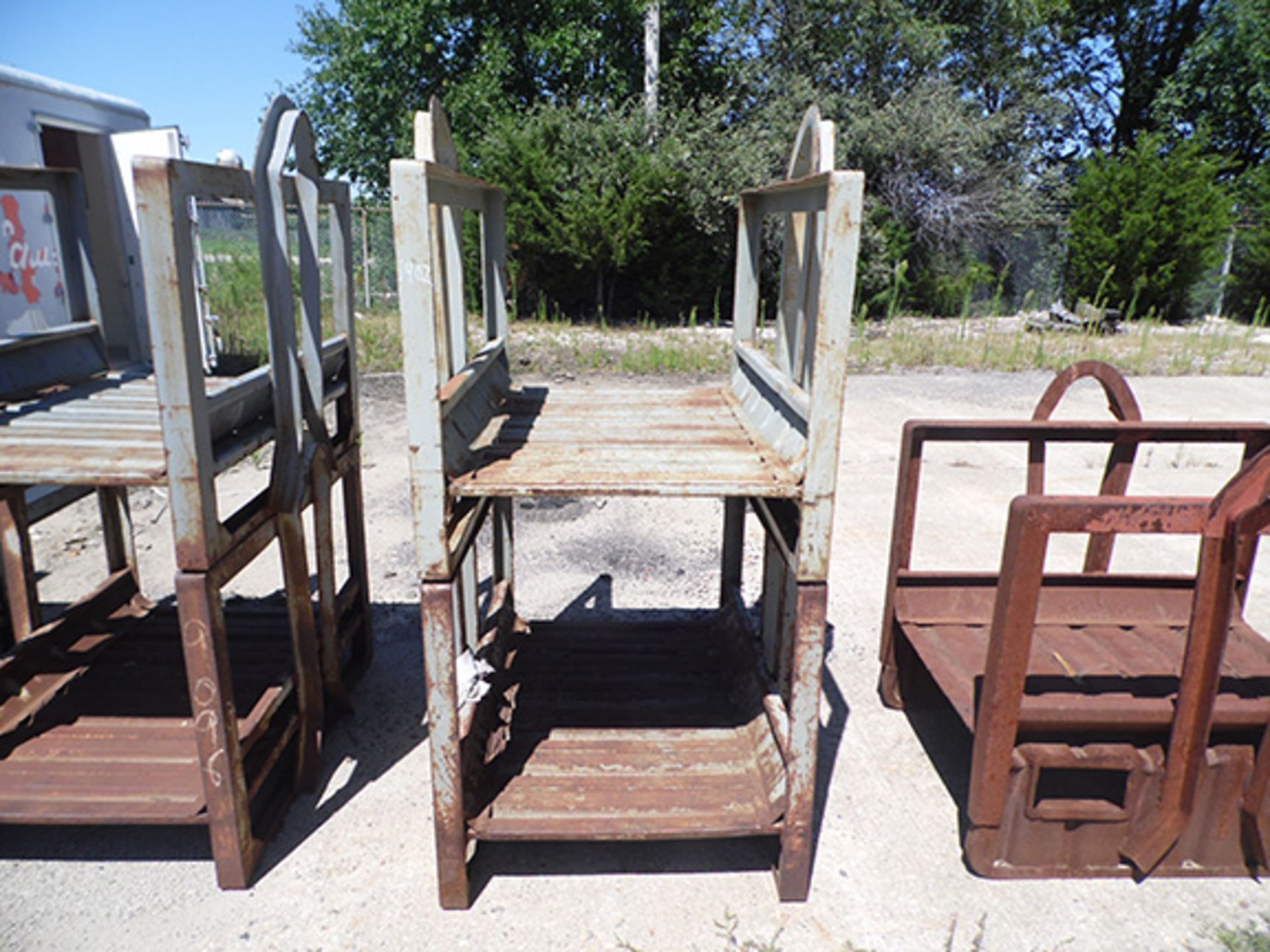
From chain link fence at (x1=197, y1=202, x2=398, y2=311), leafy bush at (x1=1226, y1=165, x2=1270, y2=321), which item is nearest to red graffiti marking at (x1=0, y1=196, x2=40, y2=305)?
chain link fence at (x1=197, y1=202, x2=398, y2=311)

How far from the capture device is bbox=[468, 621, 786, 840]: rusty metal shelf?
2516mm

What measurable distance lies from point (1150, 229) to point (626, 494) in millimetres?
18228

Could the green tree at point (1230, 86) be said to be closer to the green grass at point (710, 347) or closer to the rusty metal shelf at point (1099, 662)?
the green grass at point (710, 347)

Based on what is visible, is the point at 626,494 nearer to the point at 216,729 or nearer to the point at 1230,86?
the point at 216,729

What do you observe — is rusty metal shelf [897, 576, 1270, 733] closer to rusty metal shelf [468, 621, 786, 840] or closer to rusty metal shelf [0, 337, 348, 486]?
rusty metal shelf [468, 621, 786, 840]

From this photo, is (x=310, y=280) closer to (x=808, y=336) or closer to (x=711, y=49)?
(x=808, y=336)

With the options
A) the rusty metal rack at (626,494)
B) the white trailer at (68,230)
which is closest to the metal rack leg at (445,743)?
the rusty metal rack at (626,494)

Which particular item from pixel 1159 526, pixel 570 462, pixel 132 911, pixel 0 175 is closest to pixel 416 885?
pixel 132 911

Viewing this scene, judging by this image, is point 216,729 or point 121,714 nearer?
point 216,729

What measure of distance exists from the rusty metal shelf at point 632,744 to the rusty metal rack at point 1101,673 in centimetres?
66

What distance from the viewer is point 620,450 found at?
2594 mm

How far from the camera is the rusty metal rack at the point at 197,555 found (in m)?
2.24

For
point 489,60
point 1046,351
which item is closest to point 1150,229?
point 1046,351

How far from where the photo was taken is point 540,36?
20.0 meters
